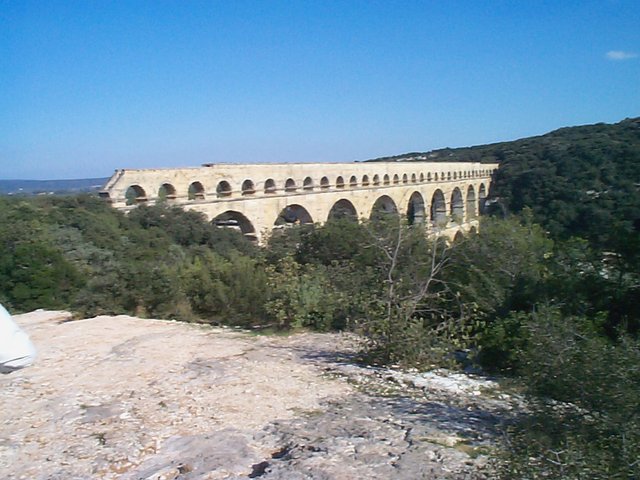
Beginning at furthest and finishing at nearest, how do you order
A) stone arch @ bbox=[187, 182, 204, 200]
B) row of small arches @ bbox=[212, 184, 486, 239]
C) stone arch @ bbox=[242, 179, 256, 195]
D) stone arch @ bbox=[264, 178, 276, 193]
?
stone arch @ bbox=[264, 178, 276, 193], stone arch @ bbox=[242, 179, 256, 195], stone arch @ bbox=[187, 182, 204, 200], row of small arches @ bbox=[212, 184, 486, 239]

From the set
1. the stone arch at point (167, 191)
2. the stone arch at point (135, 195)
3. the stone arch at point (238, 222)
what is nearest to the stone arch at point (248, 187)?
the stone arch at point (238, 222)

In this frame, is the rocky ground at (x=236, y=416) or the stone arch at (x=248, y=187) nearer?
the rocky ground at (x=236, y=416)

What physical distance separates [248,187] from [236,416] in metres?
16.4

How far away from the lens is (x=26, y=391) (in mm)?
3525

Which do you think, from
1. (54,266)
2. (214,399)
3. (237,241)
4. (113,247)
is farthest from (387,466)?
(237,241)

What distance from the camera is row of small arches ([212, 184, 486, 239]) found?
915cm

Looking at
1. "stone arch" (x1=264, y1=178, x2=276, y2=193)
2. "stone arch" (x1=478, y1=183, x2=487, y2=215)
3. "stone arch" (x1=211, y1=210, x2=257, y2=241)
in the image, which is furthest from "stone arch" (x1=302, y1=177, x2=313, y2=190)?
"stone arch" (x1=478, y1=183, x2=487, y2=215)

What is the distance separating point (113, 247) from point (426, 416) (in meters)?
9.44

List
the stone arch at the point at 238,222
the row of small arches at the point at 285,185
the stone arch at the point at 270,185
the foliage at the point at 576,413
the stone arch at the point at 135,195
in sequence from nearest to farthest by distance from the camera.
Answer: the foliage at the point at 576,413
the stone arch at the point at 135,195
the row of small arches at the point at 285,185
the stone arch at the point at 238,222
the stone arch at the point at 270,185

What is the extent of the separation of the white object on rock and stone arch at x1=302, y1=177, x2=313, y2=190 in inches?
782

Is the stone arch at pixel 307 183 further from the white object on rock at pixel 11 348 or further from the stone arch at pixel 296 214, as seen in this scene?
the white object on rock at pixel 11 348

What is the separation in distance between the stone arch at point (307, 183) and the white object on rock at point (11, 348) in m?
19.9

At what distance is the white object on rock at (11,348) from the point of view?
176cm

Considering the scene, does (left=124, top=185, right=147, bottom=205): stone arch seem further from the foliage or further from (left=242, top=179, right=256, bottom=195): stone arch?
the foliage
